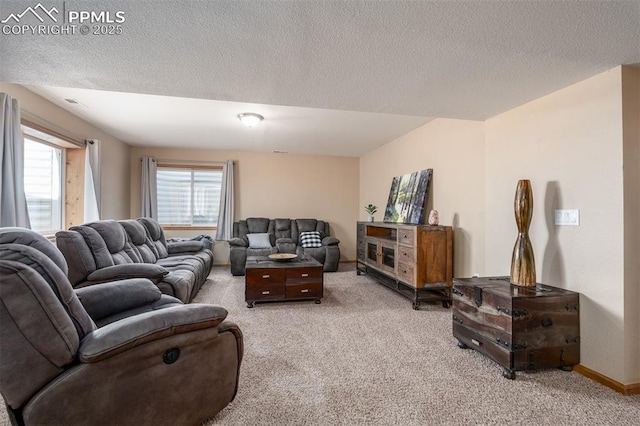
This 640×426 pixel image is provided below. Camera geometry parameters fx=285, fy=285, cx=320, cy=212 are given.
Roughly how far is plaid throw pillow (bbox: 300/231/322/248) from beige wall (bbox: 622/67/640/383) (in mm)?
4316

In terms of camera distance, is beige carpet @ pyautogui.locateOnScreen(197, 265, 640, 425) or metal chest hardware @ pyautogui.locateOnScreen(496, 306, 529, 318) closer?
beige carpet @ pyautogui.locateOnScreen(197, 265, 640, 425)

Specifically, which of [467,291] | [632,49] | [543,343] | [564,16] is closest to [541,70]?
[632,49]

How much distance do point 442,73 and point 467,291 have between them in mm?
1698

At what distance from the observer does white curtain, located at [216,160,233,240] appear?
5965 millimetres

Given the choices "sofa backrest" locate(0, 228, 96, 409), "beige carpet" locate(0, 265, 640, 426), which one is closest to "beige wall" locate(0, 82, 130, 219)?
"sofa backrest" locate(0, 228, 96, 409)

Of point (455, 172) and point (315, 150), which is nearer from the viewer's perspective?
Result: point (455, 172)

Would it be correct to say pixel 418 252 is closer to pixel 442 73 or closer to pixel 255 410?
pixel 442 73

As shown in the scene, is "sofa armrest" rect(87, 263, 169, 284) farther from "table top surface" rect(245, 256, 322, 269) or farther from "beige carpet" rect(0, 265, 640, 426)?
"table top surface" rect(245, 256, 322, 269)

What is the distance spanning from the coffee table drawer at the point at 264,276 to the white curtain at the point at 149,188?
3422 mm

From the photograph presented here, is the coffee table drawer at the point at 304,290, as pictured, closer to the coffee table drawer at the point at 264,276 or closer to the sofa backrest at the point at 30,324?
the coffee table drawer at the point at 264,276

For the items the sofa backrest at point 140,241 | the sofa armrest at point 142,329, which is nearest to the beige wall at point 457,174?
the sofa armrest at point 142,329

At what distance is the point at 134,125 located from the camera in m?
4.30

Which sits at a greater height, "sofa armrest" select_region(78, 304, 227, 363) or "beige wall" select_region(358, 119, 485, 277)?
"beige wall" select_region(358, 119, 485, 277)

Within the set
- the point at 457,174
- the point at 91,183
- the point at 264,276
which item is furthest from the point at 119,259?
the point at 457,174
